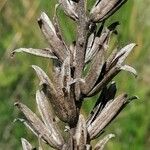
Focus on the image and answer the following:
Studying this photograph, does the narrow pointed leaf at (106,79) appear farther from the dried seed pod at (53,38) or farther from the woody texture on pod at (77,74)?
the dried seed pod at (53,38)

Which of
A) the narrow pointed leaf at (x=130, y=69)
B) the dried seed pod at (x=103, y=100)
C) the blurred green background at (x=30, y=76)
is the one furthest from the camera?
the blurred green background at (x=30, y=76)

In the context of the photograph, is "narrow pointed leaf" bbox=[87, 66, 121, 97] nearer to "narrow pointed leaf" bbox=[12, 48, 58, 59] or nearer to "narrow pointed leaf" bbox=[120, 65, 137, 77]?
"narrow pointed leaf" bbox=[120, 65, 137, 77]

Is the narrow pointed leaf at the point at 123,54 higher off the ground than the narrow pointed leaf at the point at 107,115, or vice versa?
the narrow pointed leaf at the point at 123,54

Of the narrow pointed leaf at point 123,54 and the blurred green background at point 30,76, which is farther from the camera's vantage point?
the blurred green background at point 30,76

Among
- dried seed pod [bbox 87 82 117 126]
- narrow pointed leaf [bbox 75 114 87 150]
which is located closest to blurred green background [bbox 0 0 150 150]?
dried seed pod [bbox 87 82 117 126]

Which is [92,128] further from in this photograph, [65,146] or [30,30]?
[30,30]

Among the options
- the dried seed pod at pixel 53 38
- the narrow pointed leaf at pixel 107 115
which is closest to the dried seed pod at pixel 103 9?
the dried seed pod at pixel 53 38
